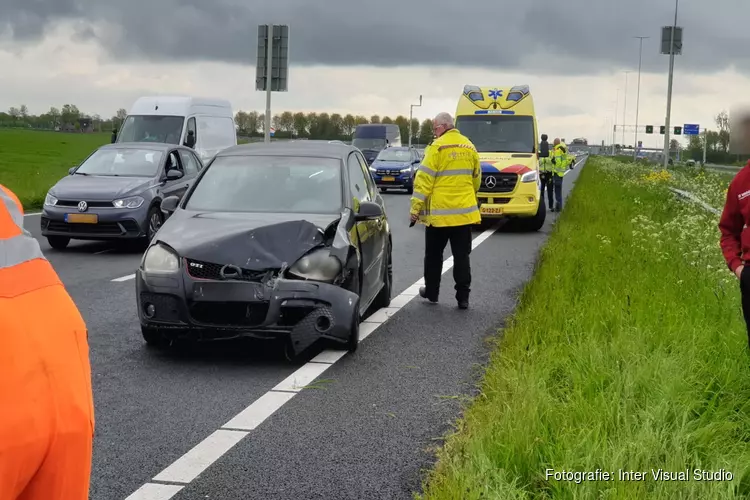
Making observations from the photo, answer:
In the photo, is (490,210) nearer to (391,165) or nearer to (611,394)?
(611,394)

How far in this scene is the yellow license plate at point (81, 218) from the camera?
13.7 metres

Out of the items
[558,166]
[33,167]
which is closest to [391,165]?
[558,166]

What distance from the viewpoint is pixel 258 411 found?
18.4 ft

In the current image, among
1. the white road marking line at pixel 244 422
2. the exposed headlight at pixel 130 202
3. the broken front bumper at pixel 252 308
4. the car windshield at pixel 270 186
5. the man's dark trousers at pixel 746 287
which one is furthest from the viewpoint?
the exposed headlight at pixel 130 202

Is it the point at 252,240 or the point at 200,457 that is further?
the point at 252,240

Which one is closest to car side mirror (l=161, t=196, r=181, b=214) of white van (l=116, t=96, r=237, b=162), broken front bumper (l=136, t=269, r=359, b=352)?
broken front bumper (l=136, t=269, r=359, b=352)

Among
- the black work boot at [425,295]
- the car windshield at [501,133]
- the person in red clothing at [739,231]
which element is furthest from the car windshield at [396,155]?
the person in red clothing at [739,231]

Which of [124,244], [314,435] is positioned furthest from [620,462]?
[124,244]

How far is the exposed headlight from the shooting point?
1390cm

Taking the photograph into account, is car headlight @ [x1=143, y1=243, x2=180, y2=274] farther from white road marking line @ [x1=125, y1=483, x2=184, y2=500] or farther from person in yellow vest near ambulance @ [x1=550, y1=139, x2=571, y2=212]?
person in yellow vest near ambulance @ [x1=550, y1=139, x2=571, y2=212]

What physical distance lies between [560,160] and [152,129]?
9.88m

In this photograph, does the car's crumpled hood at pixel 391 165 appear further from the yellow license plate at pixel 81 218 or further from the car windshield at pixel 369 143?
the yellow license plate at pixel 81 218

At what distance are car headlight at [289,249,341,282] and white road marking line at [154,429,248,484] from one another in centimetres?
182

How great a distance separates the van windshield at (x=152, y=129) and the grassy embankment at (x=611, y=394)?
14.5m
